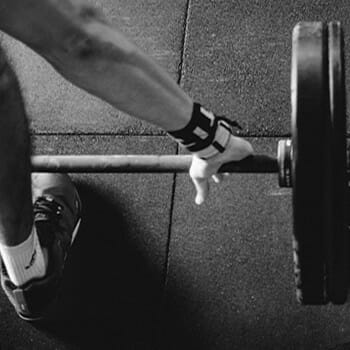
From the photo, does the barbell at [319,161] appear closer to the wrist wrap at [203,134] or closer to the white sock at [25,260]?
the wrist wrap at [203,134]

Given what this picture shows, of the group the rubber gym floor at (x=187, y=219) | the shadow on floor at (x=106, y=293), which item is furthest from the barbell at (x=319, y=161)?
the shadow on floor at (x=106, y=293)

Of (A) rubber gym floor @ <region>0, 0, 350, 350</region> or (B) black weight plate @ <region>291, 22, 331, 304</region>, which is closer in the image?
(B) black weight plate @ <region>291, 22, 331, 304</region>

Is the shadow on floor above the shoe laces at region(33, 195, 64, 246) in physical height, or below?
below

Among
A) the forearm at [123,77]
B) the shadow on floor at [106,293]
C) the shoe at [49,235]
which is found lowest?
the shadow on floor at [106,293]

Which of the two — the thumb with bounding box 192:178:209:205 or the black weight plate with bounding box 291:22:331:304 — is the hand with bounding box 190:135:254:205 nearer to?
the thumb with bounding box 192:178:209:205

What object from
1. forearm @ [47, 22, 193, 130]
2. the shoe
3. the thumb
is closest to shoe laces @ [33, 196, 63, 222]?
the shoe

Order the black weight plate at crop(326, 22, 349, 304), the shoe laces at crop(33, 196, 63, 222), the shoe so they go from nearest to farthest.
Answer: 1. the black weight plate at crop(326, 22, 349, 304)
2. the shoe
3. the shoe laces at crop(33, 196, 63, 222)

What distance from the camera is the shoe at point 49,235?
5.32 feet

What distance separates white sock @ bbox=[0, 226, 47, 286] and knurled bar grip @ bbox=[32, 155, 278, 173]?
5.6 inches

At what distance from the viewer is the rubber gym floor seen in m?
1.65

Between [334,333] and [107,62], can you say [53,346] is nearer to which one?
[334,333]

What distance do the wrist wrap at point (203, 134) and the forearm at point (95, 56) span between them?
0.03 m

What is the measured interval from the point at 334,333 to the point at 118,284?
0.44m

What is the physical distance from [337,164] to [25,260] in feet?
2.19
